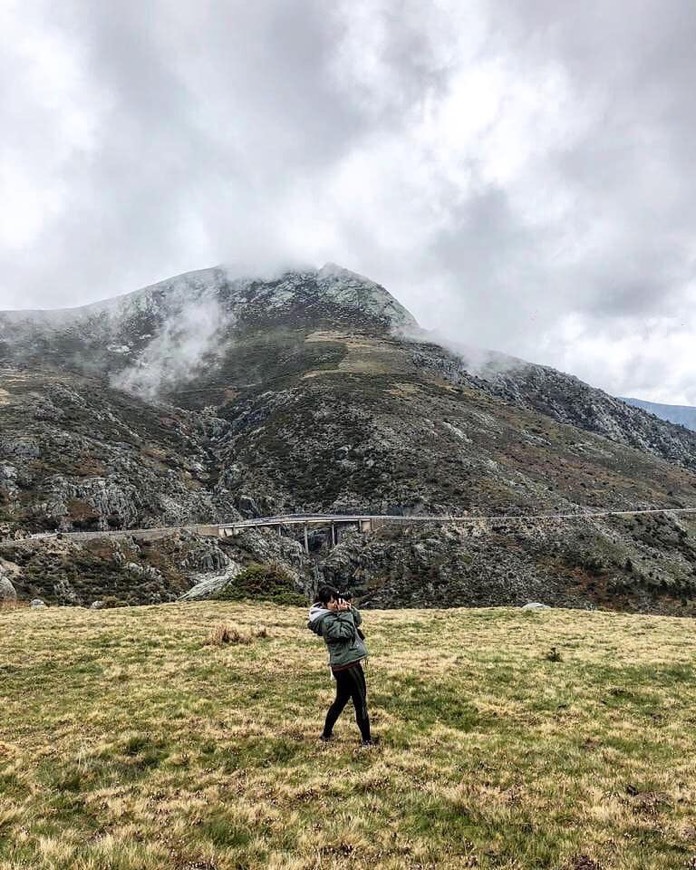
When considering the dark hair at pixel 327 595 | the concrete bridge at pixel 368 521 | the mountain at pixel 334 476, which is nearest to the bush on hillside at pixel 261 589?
the mountain at pixel 334 476

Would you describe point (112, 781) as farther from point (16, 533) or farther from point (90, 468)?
point (90, 468)

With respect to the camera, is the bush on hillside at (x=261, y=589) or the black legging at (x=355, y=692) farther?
the bush on hillside at (x=261, y=589)

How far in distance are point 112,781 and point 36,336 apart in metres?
216

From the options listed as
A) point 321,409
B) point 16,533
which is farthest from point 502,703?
point 321,409

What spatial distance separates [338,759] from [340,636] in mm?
2216

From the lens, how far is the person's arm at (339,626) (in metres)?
9.83

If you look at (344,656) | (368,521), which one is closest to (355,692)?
(344,656)

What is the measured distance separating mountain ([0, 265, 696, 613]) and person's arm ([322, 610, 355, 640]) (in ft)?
161

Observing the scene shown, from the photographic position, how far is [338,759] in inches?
367

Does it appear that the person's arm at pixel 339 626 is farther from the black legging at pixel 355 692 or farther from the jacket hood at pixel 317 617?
the black legging at pixel 355 692

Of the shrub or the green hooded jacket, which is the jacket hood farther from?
the shrub

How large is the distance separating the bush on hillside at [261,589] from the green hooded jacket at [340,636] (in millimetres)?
27593

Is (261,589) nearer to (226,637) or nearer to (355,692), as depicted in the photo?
(226,637)

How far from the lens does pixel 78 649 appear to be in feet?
61.9
